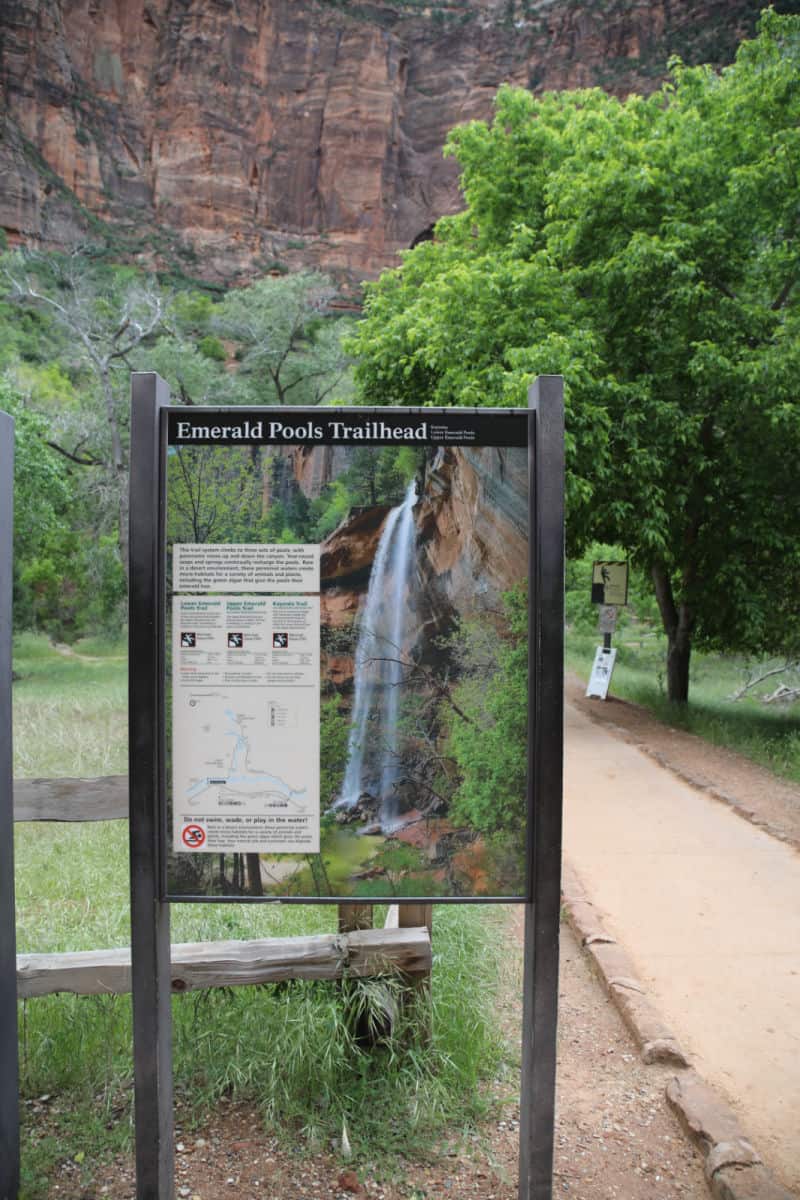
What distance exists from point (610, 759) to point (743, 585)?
14.9 feet

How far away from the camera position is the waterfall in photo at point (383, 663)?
2.41m

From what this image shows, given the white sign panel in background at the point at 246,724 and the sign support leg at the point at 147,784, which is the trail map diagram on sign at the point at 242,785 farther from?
the sign support leg at the point at 147,784

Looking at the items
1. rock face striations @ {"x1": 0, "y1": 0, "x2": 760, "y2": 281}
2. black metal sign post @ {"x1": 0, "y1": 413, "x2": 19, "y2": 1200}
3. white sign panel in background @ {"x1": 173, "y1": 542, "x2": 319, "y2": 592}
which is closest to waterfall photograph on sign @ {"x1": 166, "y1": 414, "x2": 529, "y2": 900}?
white sign panel in background @ {"x1": 173, "y1": 542, "x2": 319, "y2": 592}

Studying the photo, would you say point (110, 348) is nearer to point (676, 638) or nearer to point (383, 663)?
point (676, 638)

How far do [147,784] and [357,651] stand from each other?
65 centimetres

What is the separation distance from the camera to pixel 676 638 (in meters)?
14.5

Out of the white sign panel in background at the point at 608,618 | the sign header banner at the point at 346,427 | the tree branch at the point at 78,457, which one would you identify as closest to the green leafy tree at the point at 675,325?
the white sign panel in background at the point at 608,618

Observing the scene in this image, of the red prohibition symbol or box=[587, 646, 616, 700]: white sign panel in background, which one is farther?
box=[587, 646, 616, 700]: white sign panel in background

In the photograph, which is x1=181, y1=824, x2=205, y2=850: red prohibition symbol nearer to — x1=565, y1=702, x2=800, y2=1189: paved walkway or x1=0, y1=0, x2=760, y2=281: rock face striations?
x1=565, y1=702, x2=800, y2=1189: paved walkway

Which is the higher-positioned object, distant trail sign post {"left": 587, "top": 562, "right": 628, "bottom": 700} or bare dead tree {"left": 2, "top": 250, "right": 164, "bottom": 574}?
bare dead tree {"left": 2, "top": 250, "right": 164, "bottom": 574}

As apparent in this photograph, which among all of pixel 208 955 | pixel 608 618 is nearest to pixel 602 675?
pixel 608 618

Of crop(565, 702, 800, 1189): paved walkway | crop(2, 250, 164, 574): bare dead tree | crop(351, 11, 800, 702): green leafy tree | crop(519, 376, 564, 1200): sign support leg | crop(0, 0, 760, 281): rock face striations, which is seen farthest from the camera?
crop(0, 0, 760, 281): rock face striations

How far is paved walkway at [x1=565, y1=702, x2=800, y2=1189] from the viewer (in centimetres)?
358

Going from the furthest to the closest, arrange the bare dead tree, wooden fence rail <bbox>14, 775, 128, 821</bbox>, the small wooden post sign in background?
the bare dead tree < the small wooden post sign in background < wooden fence rail <bbox>14, 775, 128, 821</bbox>
